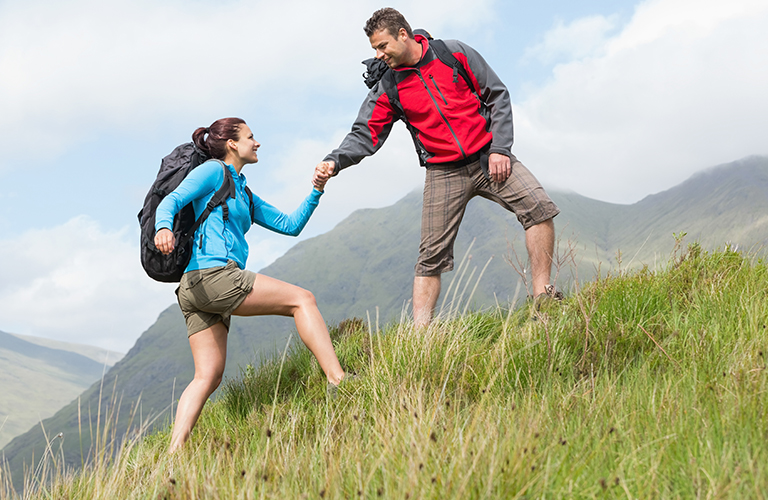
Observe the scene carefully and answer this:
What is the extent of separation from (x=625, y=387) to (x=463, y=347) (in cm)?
116

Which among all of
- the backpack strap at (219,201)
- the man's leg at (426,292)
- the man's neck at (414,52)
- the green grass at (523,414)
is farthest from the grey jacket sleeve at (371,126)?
the green grass at (523,414)

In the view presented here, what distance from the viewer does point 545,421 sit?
2590 millimetres

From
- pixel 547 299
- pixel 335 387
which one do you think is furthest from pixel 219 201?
pixel 547 299

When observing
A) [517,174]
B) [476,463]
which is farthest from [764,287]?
[476,463]

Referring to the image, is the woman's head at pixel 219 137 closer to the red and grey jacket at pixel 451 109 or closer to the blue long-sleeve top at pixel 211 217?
the blue long-sleeve top at pixel 211 217

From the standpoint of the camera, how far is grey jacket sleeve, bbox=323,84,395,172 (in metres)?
5.54

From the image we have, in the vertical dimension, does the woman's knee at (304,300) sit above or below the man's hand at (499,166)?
below

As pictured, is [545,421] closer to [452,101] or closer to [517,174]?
[517,174]

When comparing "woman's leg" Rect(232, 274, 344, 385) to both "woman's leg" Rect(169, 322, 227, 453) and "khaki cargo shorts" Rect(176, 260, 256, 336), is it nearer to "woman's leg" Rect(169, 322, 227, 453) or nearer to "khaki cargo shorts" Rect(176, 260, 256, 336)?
"khaki cargo shorts" Rect(176, 260, 256, 336)

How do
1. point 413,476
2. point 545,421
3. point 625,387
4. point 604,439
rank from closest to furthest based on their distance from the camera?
point 413,476 < point 604,439 < point 545,421 < point 625,387

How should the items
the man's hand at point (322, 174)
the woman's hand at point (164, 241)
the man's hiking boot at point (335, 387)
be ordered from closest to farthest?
the woman's hand at point (164, 241)
the man's hiking boot at point (335, 387)
the man's hand at point (322, 174)

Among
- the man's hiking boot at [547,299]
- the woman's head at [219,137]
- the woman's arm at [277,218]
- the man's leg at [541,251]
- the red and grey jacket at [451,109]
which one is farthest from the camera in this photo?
the red and grey jacket at [451,109]

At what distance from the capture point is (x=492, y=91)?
5383mm

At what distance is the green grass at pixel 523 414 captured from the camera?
208 centimetres
